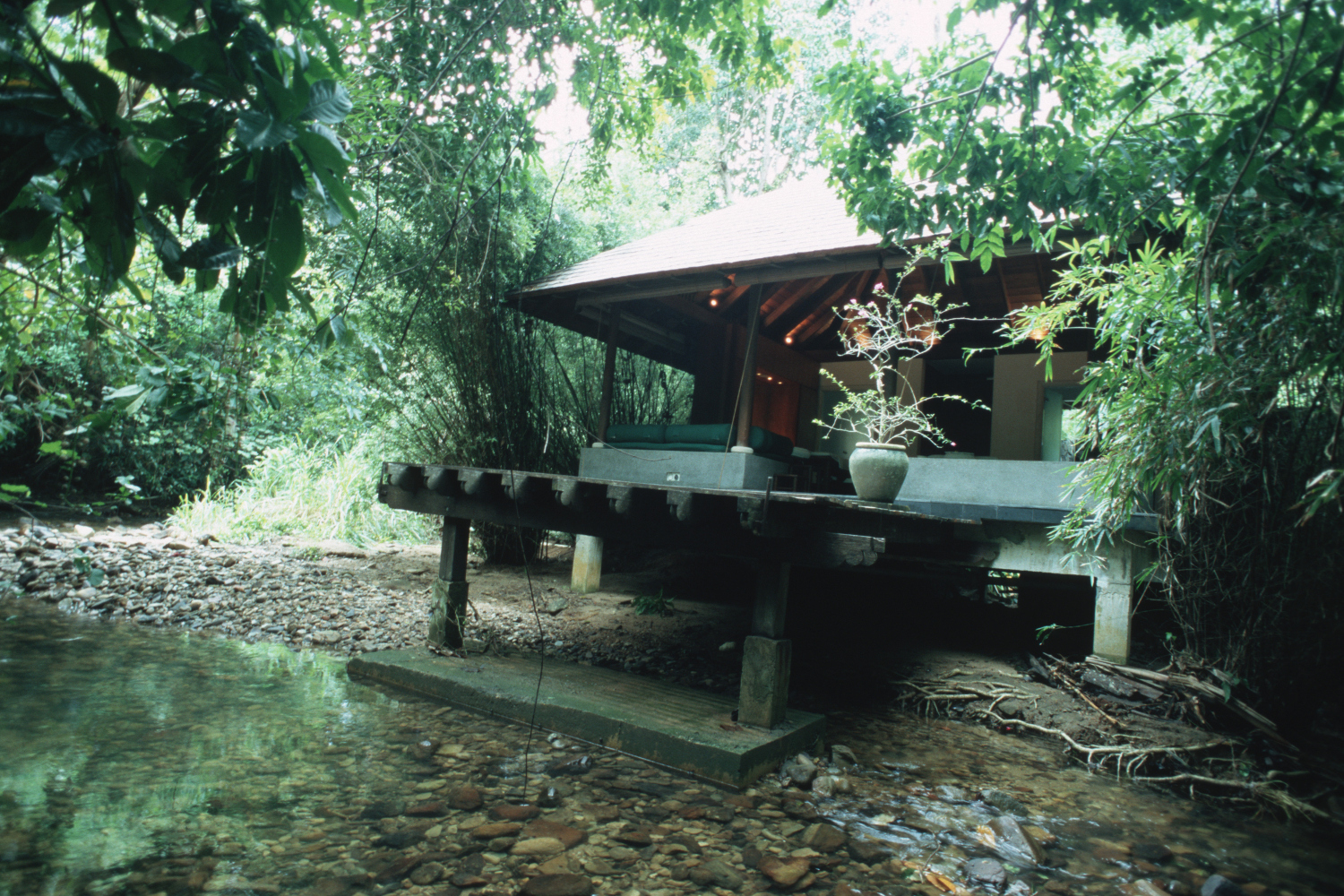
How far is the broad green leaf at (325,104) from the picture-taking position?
1198mm

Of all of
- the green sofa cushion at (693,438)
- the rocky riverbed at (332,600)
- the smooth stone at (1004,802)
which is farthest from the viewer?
the green sofa cushion at (693,438)

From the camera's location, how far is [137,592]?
5852mm

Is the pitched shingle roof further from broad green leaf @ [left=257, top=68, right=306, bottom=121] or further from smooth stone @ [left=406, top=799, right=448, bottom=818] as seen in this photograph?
broad green leaf @ [left=257, top=68, right=306, bottom=121]

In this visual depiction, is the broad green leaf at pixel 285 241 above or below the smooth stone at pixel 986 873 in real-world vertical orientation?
above

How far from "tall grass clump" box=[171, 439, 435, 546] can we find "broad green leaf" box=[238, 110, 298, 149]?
27.2 feet

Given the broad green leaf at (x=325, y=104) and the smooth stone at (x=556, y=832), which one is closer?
the broad green leaf at (x=325, y=104)

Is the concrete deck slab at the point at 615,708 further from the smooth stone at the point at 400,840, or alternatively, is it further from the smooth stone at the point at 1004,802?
the smooth stone at the point at 400,840

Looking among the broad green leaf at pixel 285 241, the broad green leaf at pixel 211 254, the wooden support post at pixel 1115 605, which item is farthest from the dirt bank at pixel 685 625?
the broad green leaf at pixel 285 241

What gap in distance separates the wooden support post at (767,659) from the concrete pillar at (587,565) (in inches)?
141

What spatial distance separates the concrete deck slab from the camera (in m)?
3.07

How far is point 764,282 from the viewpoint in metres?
6.23


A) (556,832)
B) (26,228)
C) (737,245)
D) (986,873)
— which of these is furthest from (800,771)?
(737,245)

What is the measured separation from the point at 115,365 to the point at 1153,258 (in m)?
5.41

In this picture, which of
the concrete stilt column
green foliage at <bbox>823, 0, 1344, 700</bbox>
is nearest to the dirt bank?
green foliage at <bbox>823, 0, 1344, 700</bbox>
